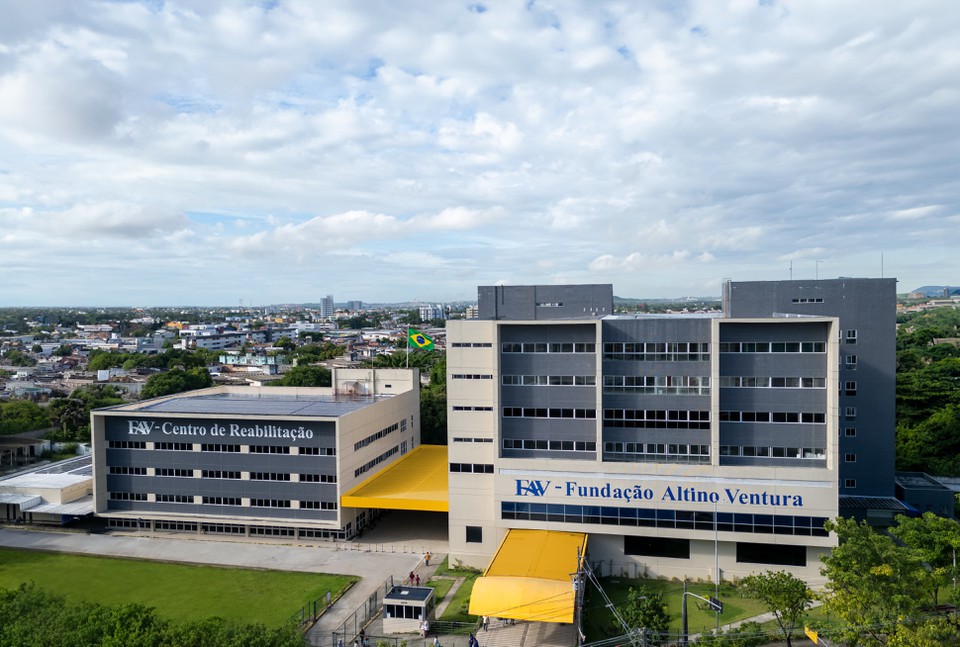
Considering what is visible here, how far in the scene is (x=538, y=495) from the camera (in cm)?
4606

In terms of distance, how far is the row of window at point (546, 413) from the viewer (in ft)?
152

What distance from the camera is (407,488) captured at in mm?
54531

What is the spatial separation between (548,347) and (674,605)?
18.1 meters

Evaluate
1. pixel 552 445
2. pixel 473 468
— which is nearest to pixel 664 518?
pixel 552 445

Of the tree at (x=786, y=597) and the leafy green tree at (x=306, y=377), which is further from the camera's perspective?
the leafy green tree at (x=306, y=377)

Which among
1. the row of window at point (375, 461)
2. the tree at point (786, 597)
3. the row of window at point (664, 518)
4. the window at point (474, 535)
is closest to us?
the tree at point (786, 597)

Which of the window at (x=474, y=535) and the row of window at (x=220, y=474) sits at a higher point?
the row of window at (x=220, y=474)

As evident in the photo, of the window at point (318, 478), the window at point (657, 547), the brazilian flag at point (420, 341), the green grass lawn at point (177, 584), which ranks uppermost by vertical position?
the brazilian flag at point (420, 341)

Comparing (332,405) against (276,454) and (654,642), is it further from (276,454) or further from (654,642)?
(654,642)

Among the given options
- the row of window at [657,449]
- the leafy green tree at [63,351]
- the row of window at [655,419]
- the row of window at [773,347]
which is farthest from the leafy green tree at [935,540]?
the leafy green tree at [63,351]

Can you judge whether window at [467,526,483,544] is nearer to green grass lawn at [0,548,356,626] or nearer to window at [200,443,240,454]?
green grass lawn at [0,548,356,626]

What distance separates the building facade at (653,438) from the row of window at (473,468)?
8cm

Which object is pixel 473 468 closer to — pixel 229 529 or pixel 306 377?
pixel 229 529

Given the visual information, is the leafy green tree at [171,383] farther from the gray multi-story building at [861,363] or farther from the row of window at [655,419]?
the gray multi-story building at [861,363]
